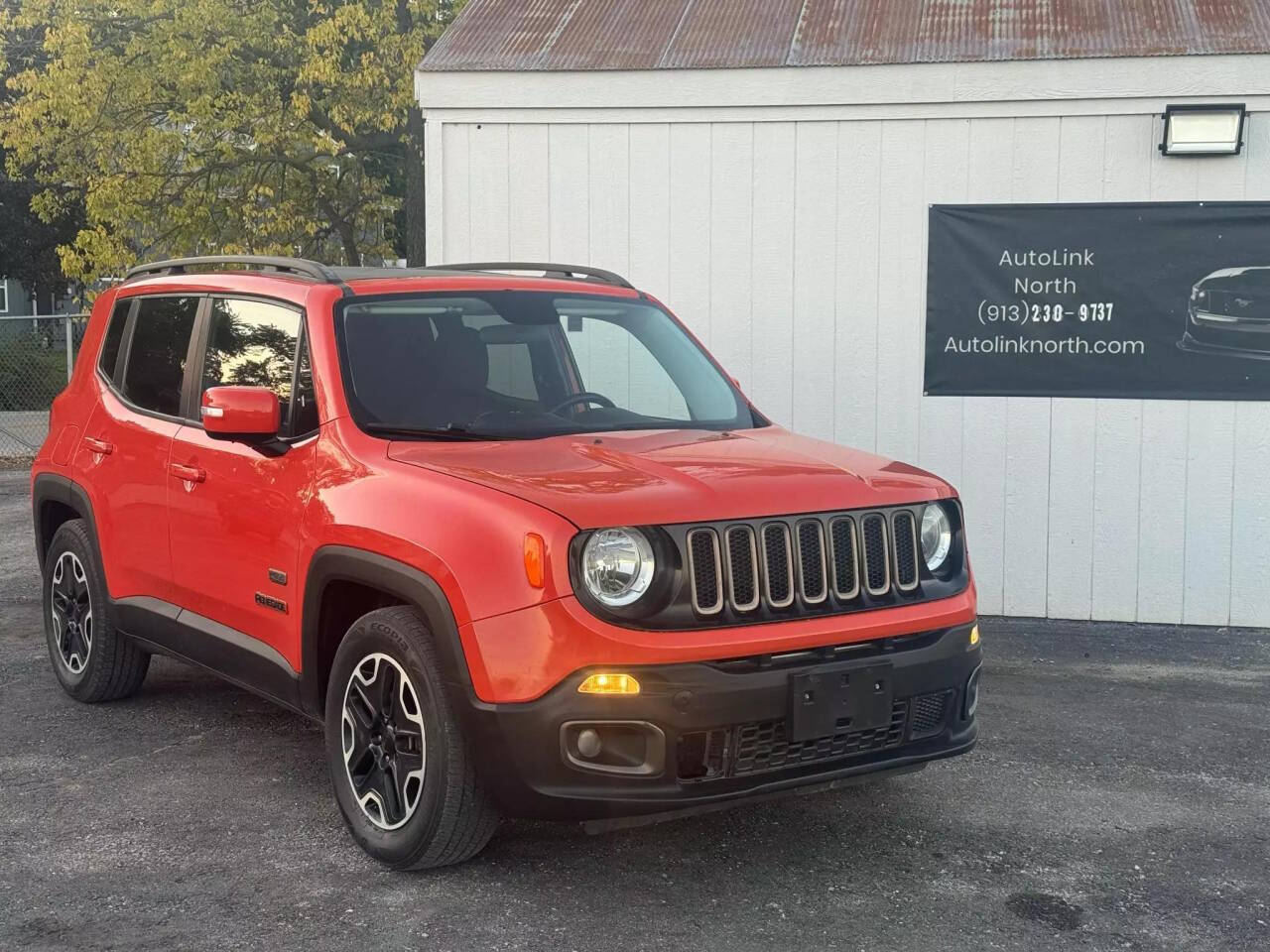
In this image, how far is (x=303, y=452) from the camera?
4.85 m

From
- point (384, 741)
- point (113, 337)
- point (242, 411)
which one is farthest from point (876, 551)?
point (113, 337)

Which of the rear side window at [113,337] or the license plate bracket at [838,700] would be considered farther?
the rear side window at [113,337]

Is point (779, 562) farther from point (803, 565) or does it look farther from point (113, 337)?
point (113, 337)

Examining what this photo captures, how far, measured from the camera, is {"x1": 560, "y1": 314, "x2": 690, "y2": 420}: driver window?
542cm

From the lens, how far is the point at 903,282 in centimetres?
855

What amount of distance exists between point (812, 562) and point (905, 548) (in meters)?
0.39

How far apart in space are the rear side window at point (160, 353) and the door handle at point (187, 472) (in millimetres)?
266

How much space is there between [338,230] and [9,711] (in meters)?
16.9

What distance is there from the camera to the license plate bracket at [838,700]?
13.4ft

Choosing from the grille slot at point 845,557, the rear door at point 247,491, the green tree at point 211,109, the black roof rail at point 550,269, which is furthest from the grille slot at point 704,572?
the green tree at point 211,109

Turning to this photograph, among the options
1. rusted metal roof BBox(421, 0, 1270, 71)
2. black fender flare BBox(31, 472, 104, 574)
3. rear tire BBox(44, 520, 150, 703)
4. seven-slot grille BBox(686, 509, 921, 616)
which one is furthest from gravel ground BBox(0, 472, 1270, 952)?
rusted metal roof BBox(421, 0, 1270, 71)

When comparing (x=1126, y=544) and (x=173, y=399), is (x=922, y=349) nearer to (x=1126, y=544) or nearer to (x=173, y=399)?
(x=1126, y=544)

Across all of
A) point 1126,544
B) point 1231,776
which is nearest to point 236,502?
point 1231,776

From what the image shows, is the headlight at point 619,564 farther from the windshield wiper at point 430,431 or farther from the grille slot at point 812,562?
the windshield wiper at point 430,431
